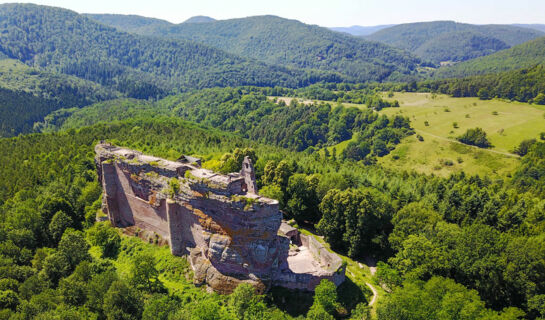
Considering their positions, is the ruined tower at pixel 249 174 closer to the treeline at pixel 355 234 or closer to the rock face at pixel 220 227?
the treeline at pixel 355 234

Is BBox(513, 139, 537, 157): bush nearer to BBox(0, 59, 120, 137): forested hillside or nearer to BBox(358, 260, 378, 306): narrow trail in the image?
BBox(358, 260, 378, 306): narrow trail

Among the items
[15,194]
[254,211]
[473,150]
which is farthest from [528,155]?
[15,194]

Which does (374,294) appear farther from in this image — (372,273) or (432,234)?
(432,234)

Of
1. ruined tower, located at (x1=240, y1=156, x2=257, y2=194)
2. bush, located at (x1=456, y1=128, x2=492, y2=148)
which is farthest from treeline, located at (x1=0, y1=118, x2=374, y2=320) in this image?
bush, located at (x1=456, y1=128, x2=492, y2=148)

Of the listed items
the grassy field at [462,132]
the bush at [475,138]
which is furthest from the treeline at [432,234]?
the bush at [475,138]

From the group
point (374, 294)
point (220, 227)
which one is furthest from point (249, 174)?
point (374, 294)
